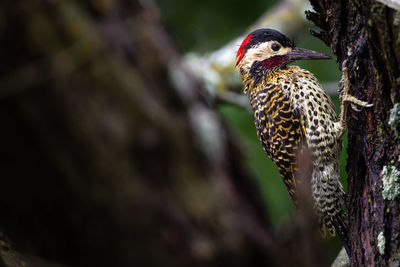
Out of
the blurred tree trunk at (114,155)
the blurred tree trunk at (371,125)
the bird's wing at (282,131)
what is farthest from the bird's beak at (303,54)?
the blurred tree trunk at (114,155)

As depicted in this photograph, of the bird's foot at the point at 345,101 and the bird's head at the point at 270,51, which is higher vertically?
the bird's head at the point at 270,51

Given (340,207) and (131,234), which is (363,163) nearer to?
(340,207)

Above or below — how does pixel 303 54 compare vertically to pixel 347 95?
above

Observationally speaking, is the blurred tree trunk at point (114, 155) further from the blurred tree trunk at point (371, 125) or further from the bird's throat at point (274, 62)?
the bird's throat at point (274, 62)

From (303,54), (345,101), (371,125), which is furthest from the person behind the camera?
(303,54)

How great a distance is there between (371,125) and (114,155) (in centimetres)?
126

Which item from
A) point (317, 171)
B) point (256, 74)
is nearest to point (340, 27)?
point (317, 171)

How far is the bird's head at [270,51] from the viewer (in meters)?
3.56

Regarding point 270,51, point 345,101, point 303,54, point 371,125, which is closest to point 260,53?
point 270,51

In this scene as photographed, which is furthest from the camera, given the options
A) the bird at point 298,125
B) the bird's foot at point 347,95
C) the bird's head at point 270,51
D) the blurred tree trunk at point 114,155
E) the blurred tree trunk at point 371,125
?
the bird's head at point 270,51

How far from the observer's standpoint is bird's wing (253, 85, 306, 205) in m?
3.24

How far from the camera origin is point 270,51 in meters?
3.62

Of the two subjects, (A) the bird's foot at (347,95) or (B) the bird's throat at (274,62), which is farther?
(B) the bird's throat at (274,62)

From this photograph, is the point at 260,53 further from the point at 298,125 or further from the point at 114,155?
the point at 114,155
